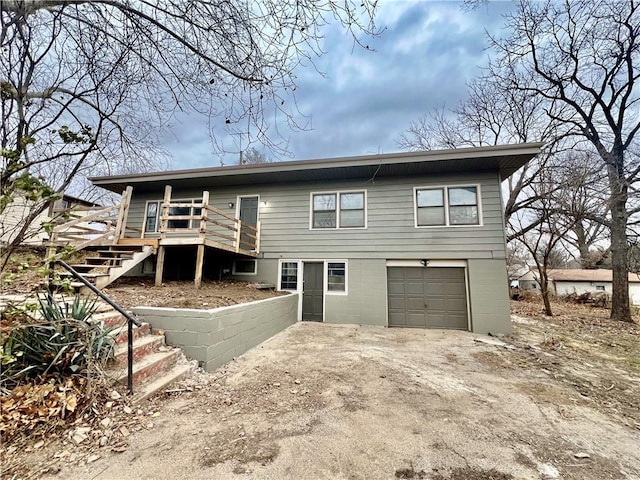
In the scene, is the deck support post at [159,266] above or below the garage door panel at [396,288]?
above

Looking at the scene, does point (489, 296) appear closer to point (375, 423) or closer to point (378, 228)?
point (378, 228)

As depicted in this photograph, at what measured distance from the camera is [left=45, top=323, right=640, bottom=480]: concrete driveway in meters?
2.04

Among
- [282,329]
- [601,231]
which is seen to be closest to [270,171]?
[282,329]

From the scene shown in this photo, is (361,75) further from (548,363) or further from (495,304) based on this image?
(495,304)

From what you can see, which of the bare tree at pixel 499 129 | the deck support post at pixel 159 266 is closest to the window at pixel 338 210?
the deck support post at pixel 159 266

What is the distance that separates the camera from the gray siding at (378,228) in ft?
25.1

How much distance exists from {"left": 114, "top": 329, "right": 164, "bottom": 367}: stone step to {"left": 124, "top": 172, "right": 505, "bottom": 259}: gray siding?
5.27m

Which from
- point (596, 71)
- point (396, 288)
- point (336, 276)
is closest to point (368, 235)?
point (336, 276)

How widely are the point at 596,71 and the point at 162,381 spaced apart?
16.4 meters

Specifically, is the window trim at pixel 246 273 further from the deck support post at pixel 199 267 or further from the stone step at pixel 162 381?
the stone step at pixel 162 381

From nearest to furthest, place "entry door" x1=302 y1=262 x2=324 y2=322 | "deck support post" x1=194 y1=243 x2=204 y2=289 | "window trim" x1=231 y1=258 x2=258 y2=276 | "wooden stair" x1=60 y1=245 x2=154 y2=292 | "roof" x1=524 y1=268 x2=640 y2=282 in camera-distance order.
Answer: "wooden stair" x1=60 y1=245 x2=154 y2=292
"deck support post" x1=194 y1=243 x2=204 y2=289
"entry door" x1=302 y1=262 x2=324 y2=322
"window trim" x1=231 y1=258 x2=258 y2=276
"roof" x1=524 y1=268 x2=640 y2=282

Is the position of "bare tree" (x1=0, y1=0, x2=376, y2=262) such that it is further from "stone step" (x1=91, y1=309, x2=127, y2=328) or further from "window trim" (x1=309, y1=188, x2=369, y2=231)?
"window trim" (x1=309, y1=188, x2=369, y2=231)

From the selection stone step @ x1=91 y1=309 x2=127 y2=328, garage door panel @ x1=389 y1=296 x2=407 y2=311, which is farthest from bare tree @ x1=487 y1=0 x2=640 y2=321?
stone step @ x1=91 y1=309 x2=127 y2=328

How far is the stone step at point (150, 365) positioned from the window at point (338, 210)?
19.1ft
